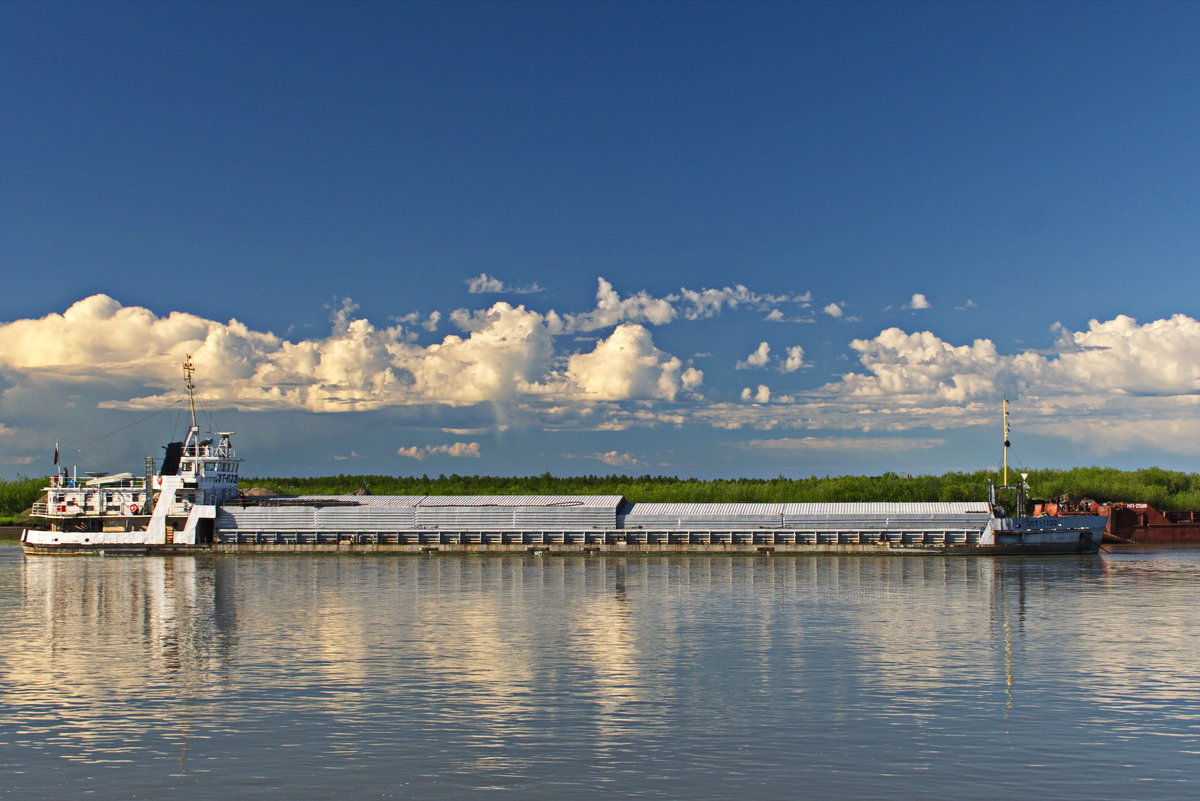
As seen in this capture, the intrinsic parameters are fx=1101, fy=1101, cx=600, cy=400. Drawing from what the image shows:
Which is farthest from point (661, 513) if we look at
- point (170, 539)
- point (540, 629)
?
point (540, 629)

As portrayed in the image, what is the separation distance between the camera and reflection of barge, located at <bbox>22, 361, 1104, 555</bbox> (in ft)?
312

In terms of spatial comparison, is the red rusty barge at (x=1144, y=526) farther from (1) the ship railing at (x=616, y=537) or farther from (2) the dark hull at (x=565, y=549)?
(2) the dark hull at (x=565, y=549)

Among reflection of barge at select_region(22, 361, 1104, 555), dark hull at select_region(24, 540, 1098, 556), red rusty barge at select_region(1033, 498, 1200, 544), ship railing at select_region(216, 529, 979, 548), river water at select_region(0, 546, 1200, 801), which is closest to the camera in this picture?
river water at select_region(0, 546, 1200, 801)

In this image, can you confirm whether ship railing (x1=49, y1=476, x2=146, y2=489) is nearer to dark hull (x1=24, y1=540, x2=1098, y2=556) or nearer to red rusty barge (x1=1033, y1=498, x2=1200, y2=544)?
dark hull (x1=24, y1=540, x2=1098, y2=556)

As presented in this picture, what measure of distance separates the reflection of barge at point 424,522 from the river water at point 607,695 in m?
34.7

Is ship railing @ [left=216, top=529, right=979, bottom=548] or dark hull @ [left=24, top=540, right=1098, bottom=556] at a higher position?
ship railing @ [left=216, top=529, right=979, bottom=548]

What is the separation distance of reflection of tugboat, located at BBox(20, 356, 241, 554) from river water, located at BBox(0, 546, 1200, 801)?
4087 cm

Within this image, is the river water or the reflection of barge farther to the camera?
the reflection of barge

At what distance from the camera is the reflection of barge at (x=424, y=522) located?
312 feet

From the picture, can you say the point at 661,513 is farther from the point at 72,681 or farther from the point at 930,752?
the point at 930,752

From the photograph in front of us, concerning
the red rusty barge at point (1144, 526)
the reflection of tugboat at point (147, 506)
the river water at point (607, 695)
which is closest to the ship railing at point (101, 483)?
the reflection of tugboat at point (147, 506)

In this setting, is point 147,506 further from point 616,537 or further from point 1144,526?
point 1144,526

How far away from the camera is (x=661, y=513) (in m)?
101

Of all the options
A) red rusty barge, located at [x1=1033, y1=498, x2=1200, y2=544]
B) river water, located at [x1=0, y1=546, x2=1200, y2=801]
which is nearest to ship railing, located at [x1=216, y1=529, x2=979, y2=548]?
red rusty barge, located at [x1=1033, y1=498, x2=1200, y2=544]
